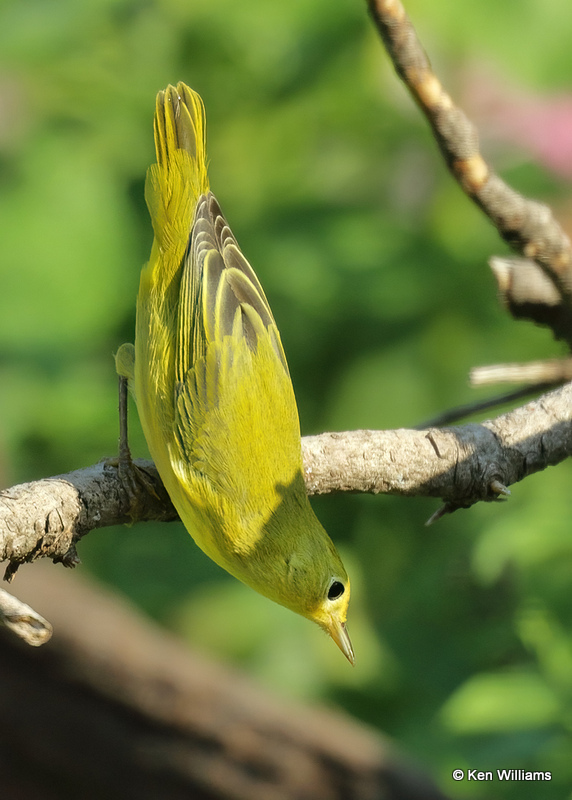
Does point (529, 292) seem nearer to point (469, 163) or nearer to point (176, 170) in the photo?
point (469, 163)

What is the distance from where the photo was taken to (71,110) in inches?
154

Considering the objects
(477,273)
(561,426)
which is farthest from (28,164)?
(561,426)

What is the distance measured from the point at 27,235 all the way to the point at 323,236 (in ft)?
4.62

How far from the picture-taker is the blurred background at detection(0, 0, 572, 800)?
373cm

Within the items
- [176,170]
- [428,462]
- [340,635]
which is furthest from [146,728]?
[428,462]

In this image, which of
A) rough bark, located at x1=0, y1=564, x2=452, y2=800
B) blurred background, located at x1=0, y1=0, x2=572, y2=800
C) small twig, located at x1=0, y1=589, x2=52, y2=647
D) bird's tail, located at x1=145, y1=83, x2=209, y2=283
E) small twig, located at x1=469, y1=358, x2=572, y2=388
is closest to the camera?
small twig, located at x1=0, y1=589, x2=52, y2=647

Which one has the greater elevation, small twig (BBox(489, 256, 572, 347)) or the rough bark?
small twig (BBox(489, 256, 572, 347))

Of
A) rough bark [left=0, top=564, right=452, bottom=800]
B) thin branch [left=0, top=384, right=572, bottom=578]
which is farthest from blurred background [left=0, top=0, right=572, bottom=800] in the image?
thin branch [left=0, top=384, right=572, bottom=578]

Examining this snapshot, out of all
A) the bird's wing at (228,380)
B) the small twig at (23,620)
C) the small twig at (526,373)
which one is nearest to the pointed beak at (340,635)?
the bird's wing at (228,380)

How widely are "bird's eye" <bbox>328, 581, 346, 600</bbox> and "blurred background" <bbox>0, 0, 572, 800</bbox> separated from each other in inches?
50.3

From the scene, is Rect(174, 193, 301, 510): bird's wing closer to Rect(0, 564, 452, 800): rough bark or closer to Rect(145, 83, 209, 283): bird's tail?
Rect(145, 83, 209, 283): bird's tail

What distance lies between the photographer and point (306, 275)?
3898 millimetres

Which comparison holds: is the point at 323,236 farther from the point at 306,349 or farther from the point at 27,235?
the point at 27,235

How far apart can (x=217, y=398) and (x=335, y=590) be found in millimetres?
689
